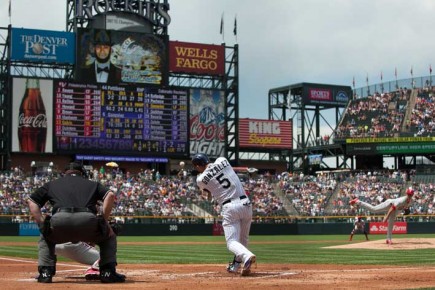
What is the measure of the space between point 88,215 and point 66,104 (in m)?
40.1

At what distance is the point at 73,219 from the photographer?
31.6ft

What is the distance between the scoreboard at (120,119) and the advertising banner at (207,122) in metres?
0.87

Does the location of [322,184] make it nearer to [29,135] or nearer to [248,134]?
[248,134]

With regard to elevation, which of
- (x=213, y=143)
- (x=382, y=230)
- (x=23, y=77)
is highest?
(x=23, y=77)

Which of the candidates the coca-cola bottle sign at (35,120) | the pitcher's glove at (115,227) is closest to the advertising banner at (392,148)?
the coca-cola bottle sign at (35,120)

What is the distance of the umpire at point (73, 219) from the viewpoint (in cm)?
964

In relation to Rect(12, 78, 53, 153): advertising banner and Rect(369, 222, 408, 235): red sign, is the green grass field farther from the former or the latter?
Rect(12, 78, 53, 153): advertising banner

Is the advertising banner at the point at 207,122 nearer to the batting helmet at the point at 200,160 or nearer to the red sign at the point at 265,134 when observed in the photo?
the red sign at the point at 265,134

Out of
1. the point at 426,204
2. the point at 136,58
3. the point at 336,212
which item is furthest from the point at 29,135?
the point at 426,204

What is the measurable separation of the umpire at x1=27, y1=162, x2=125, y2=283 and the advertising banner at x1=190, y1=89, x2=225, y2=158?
4239 centimetres

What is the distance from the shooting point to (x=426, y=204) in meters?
49.7

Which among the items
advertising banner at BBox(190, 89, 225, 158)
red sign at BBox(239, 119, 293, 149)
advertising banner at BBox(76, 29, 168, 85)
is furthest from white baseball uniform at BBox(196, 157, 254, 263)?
red sign at BBox(239, 119, 293, 149)

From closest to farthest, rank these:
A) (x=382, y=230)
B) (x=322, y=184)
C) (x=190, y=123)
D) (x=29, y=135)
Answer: (x=382, y=230)
(x=29, y=135)
(x=190, y=123)
(x=322, y=184)

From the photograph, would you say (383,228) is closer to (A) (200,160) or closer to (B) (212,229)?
(B) (212,229)
